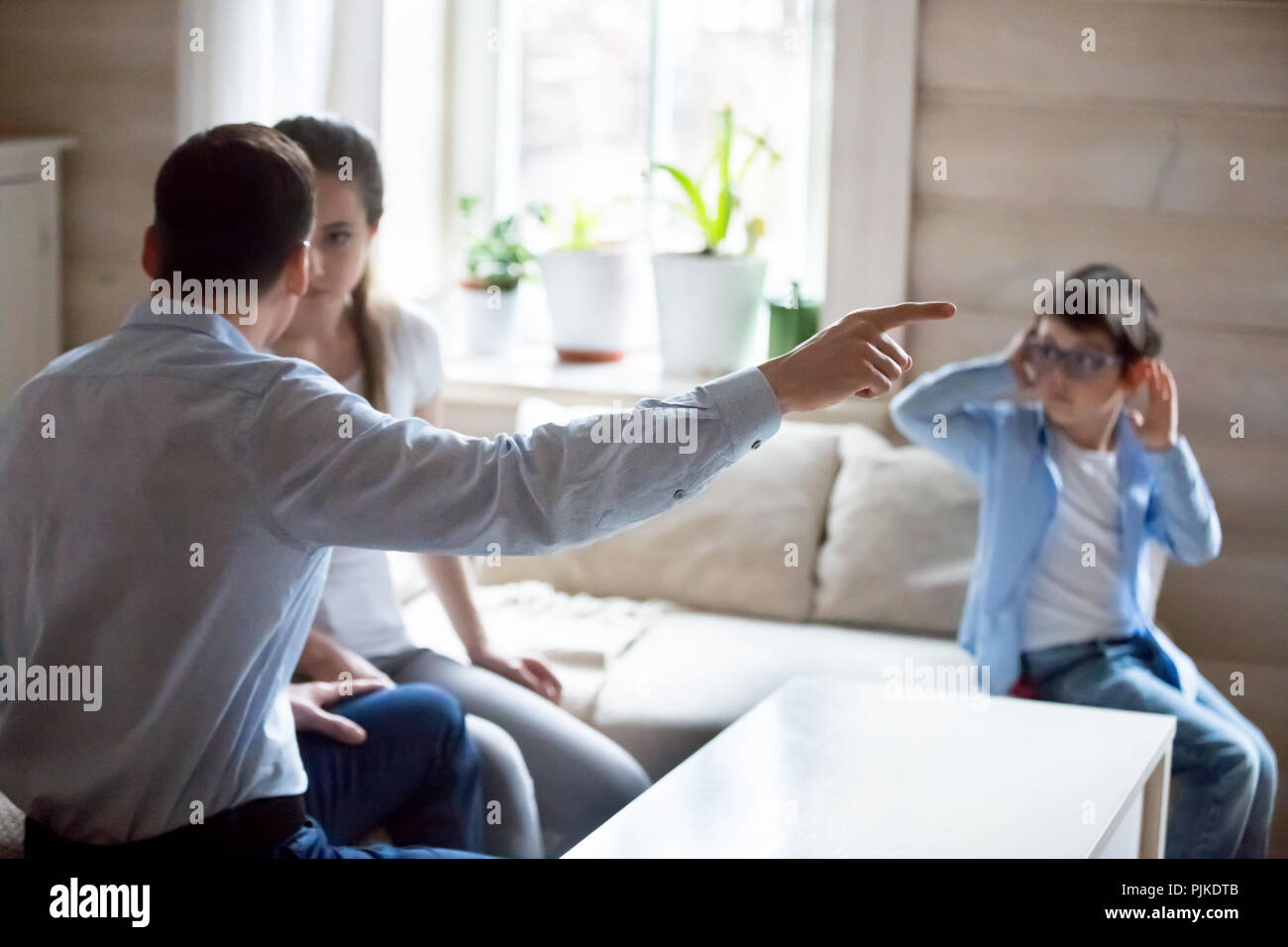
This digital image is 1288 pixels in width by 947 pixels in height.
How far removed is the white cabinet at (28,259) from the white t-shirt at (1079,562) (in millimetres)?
1967

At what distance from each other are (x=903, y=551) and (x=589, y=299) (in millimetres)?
981

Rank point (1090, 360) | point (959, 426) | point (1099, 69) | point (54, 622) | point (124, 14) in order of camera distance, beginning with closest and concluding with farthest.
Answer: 1. point (54, 622)
2. point (1090, 360)
3. point (959, 426)
4. point (1099, 69)
5. point (124, 14)

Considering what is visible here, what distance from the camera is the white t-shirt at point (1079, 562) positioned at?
254cm

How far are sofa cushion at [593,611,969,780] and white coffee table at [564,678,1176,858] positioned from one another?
0.30m

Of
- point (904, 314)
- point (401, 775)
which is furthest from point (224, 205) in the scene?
point (401, 775)

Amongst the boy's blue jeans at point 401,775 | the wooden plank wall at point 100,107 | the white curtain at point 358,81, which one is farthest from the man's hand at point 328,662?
the wooden plank wall at point 100,107

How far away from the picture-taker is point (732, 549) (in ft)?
9.39

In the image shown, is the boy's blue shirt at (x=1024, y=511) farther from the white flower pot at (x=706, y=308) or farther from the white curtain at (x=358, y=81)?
the white curtain at (x=358, y=81)

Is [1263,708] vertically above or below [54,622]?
below

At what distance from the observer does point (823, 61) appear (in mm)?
3279

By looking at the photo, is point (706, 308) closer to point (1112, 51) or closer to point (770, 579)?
point (770, 579)
